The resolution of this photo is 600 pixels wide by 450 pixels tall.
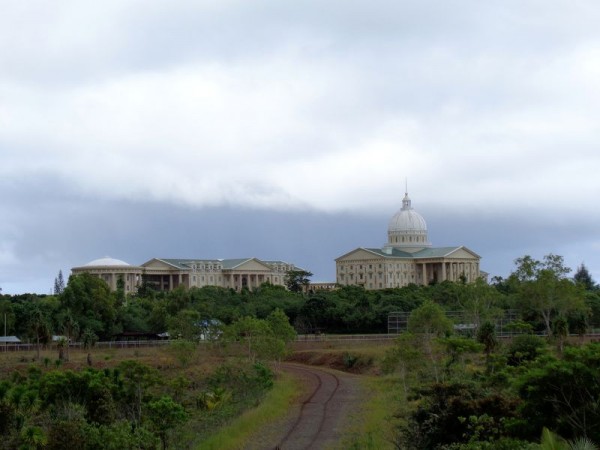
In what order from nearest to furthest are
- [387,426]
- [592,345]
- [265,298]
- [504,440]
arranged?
[504,440] → [592,345] → [387,426] → [265,298]

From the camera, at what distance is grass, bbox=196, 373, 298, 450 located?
1211 inches

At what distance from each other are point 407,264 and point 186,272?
3557 cm

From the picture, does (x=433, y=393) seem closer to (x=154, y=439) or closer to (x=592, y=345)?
(x=592, y=345)

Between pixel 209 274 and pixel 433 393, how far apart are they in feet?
444

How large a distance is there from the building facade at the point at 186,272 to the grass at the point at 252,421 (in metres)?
107

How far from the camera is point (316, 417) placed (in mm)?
39094

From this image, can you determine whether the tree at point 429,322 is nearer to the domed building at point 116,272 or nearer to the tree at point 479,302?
the tree at point 479,302

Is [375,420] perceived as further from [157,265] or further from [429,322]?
[157,265]

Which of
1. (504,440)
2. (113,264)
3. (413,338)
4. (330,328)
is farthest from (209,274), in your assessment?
(504,440)

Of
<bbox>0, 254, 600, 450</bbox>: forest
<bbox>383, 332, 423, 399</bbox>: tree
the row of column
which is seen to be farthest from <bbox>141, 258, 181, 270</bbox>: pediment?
<bbox>383, 332, 423, 399</bbox>: tree

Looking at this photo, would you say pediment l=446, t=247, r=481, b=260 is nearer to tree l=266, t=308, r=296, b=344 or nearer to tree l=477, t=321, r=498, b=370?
tree l=266, t=308, r=296, b=344

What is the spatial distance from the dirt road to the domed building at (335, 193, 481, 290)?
103 m

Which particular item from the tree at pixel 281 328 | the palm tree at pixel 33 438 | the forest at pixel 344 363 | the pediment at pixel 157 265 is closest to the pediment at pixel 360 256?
the pediment at pixel 157 265

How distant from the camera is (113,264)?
157m
